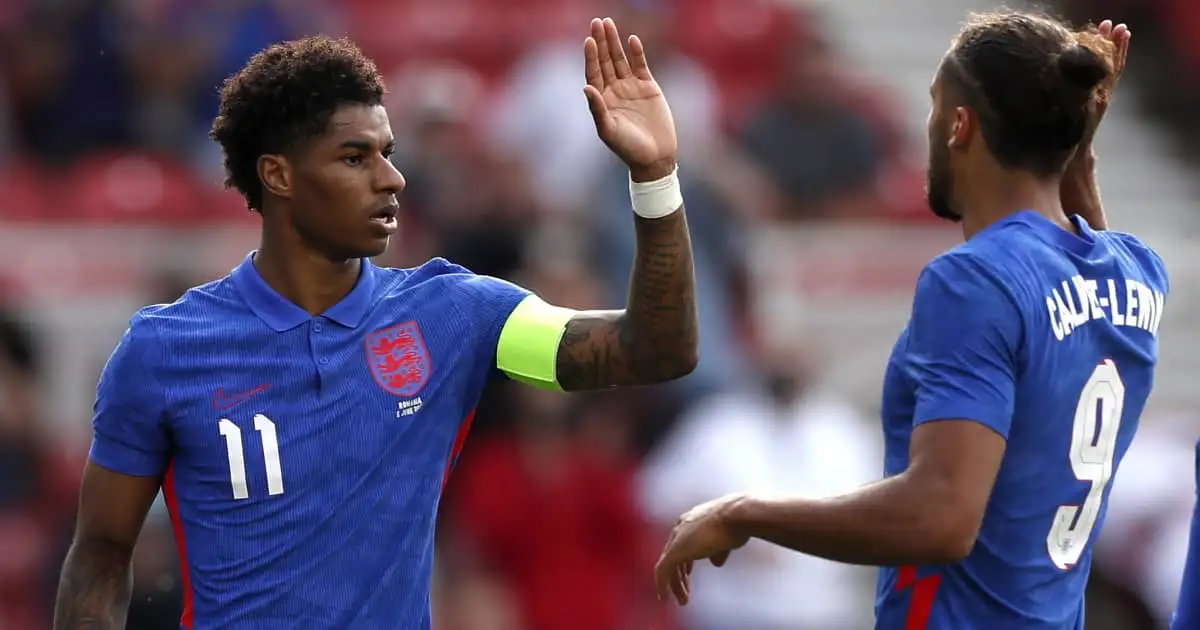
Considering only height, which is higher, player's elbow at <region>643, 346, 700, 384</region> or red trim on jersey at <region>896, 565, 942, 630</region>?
player's elbow at <region>643, 346, 700, 384</region>

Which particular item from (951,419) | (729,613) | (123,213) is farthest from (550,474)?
(951,419)

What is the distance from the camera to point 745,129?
1011cm

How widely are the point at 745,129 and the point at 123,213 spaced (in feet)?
10.8

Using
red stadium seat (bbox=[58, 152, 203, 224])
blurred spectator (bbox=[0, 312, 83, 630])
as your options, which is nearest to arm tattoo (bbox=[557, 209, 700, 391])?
blurred spectator (bbox=[0, 312, 83, 630])

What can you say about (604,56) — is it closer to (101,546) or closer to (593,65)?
(593,65)

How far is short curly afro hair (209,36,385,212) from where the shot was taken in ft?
13.3

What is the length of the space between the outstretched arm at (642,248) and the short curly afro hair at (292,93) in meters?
0.54

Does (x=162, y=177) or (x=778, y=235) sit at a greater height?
(x=162, y=177)

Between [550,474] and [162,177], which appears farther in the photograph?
[162,177]

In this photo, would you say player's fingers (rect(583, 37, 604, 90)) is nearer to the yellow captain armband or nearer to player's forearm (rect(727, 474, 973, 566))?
the yellow captain armband

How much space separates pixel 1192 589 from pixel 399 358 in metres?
1.81

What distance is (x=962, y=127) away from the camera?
3.87 metres

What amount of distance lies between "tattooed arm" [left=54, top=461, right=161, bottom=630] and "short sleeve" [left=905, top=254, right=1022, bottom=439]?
5.47 ft

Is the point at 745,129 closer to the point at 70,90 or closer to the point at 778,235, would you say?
the point at 778,235
